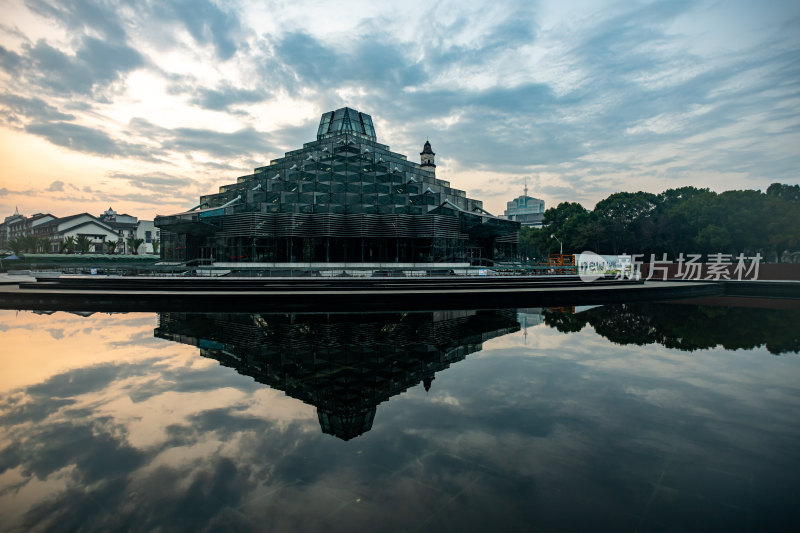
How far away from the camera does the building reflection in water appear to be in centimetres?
858

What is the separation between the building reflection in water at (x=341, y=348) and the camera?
8578mm

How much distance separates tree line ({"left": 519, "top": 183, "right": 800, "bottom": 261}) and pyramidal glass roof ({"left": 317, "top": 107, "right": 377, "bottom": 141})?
43.8m

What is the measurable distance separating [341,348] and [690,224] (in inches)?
2902

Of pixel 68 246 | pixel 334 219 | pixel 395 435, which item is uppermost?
pixel 334 219

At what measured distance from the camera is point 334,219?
147 ft

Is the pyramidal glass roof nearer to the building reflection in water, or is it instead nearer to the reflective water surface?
the building reflection in water

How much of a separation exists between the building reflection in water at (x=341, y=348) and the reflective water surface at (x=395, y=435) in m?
0.09

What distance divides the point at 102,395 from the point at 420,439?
22.9 feet

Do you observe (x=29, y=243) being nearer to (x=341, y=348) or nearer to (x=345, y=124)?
(x=345, y=124)

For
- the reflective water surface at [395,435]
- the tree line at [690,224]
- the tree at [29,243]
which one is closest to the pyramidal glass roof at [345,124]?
the tree line at [690,224]

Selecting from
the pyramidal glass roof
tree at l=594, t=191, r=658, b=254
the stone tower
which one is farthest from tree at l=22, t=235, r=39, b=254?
tree at l=594, t=191, r=658, b=254

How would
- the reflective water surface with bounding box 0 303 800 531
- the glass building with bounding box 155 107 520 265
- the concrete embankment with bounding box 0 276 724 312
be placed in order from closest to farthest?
the reflective water surface with bounding box 0 303 800 531 → the concrete embankment with bounding box 0 276 724 312 → the glass building with bounding box 155 107 520 265

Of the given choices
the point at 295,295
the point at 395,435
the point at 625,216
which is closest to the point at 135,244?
the point at 295,295

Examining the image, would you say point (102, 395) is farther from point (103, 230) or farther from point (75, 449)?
point (103, 230)
